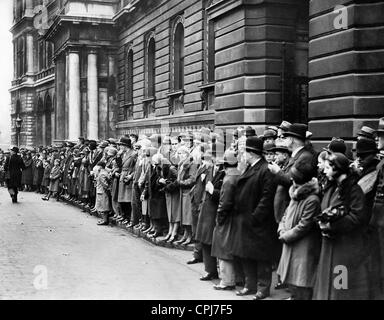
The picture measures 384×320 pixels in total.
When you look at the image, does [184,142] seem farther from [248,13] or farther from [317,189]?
[317,189]

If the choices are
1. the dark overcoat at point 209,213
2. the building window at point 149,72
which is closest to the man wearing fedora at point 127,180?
the dark overcoat at point 209,213

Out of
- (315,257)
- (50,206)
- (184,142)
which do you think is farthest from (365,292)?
(50,206)

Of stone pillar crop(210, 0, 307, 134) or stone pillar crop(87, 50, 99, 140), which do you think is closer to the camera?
stone pillar crop(210, 0, 307, 134)

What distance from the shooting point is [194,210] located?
10.6 metres

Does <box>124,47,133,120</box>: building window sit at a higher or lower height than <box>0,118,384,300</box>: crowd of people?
higher

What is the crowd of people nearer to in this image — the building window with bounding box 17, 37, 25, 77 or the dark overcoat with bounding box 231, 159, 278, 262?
the dark overcoat with bounding box 231, 159, 278, 262

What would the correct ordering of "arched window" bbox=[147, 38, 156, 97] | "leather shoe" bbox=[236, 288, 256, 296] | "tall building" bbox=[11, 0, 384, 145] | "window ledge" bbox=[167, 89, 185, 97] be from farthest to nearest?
"arched window" bbox=[147, 38, 156, 97], "window ledge" bbox=[167, 89, 185, 97], "tall building" bbox=[11, 0, 384, 145], "leather shoe" bbox=[236, 288, 256, 296]

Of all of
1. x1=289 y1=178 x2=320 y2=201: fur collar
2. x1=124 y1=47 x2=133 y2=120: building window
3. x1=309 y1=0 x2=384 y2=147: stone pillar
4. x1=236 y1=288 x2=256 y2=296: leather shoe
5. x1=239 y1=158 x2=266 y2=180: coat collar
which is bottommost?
x1=236 y1=288 x2=256 y2=296: leather shoe

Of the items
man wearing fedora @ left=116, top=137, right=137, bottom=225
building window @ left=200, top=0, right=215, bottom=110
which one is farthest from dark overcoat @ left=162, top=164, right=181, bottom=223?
building window @ left=200, top=0, right=215, bottom=110

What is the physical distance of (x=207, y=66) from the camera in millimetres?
20953

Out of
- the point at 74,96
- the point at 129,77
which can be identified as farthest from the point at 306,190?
the point at 74,96

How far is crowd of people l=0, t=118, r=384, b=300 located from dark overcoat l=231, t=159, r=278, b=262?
0.01 meters

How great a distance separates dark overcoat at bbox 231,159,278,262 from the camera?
805cm

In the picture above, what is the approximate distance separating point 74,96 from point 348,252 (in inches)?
1111
